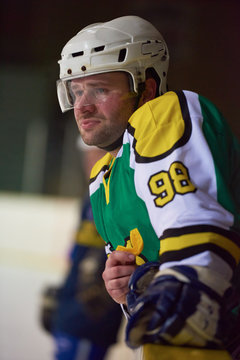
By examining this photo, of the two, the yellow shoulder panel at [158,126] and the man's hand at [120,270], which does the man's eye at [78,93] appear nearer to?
the yellow shoulder panel at [158,126]

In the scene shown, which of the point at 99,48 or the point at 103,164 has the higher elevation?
the point at 99,48

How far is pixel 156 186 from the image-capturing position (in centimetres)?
72

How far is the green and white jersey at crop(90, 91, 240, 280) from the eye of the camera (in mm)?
688

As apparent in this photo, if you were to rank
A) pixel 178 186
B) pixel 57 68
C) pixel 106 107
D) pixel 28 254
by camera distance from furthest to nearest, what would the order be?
pixel 28 254
pixel 57 68
pixel 106 107
pixel 178 186

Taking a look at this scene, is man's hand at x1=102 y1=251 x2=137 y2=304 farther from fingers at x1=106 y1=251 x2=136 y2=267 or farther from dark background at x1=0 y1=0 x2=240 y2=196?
dark background at x1=0 y1=0 x2=240 y2=196

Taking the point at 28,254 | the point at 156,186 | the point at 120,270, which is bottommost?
the point at 28,254

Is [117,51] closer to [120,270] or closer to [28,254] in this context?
[120,270]

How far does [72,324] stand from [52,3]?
0.94 meters

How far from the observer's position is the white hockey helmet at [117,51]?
0.85 metres

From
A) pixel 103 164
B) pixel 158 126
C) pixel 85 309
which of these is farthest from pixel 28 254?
pixel 158 126

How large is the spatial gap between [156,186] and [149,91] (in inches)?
7.2

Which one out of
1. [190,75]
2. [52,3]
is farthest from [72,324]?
[190,75]

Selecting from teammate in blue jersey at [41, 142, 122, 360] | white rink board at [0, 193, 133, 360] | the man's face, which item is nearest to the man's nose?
the man's face

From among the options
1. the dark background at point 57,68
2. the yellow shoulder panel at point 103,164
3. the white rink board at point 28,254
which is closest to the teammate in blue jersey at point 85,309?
the dark background at point 57,68
